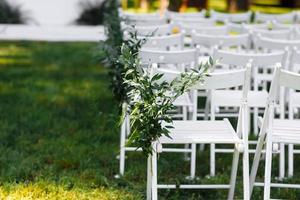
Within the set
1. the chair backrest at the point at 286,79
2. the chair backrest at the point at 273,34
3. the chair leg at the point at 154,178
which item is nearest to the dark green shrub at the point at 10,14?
the chair backrest at the point at 273,34

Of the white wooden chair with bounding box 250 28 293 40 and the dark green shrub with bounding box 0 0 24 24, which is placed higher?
the white wooden chair with bounding box 250 28 293 40

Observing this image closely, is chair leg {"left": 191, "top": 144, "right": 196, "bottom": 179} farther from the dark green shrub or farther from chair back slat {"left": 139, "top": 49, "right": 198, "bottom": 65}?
the dark green shrub

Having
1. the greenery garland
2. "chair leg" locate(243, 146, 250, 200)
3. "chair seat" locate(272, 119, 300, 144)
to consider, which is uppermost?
the greenery garland

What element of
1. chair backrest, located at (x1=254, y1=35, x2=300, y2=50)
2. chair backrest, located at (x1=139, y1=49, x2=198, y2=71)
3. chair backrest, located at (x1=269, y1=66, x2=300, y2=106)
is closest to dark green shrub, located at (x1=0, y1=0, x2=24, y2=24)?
chair backrest, located at (x1=254, y1=35, x2=300, y2=50)

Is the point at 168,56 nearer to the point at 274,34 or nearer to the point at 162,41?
the point at 162,41

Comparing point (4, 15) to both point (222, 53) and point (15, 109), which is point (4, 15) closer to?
point (15, 109)

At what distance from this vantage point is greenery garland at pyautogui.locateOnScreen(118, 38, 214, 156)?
400cm

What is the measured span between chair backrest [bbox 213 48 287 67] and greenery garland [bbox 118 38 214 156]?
1229 mm

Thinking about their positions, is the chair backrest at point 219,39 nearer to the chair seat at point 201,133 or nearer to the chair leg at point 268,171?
the chair seat at point 201,133

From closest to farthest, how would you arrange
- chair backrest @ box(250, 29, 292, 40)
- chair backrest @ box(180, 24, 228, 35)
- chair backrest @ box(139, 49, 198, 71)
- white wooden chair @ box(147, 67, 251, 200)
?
white wooden chair @ box(147, 67, 251, 200), chair backrest @ box(139, 49, 198, 71), chair backrest @ box(250, 29, 292, 40), chair backrest @ box(180, 24, 228, 35)

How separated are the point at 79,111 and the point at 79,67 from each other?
8.68ft

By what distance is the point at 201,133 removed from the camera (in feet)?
14.3

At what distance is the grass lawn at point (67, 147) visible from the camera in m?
5.11

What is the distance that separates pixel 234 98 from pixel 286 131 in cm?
144
